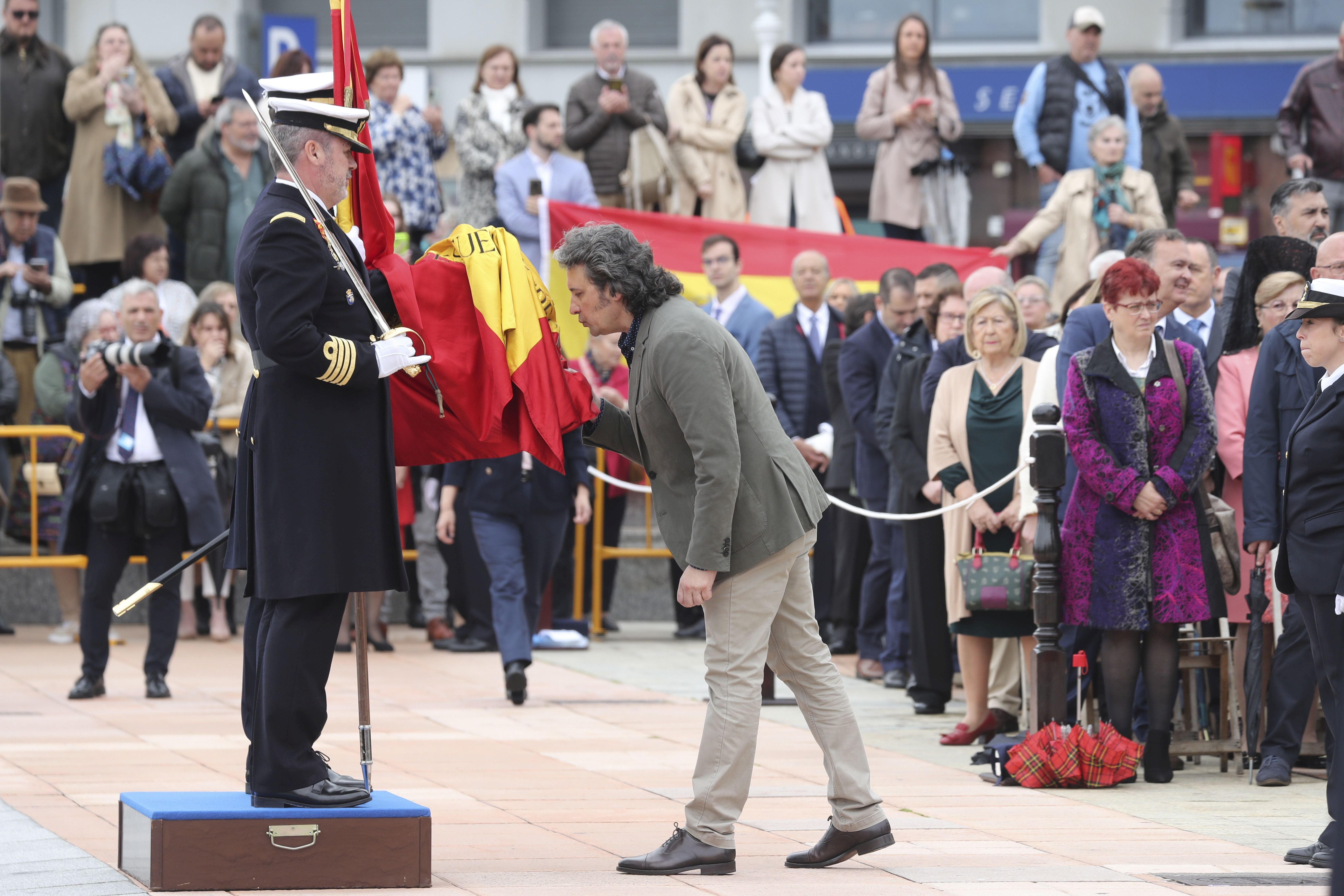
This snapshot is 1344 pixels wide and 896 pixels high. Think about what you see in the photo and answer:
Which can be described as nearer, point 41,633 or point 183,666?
point 183,666

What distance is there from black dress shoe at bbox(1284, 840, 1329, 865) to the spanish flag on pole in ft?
8.88

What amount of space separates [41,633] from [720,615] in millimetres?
8520

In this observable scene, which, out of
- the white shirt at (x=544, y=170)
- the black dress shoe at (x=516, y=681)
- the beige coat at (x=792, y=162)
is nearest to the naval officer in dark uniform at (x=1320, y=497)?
the black dress shoe at (x=516, y=681)

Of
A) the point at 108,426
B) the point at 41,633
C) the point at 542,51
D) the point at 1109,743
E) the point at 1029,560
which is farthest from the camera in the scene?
the point at 542,51

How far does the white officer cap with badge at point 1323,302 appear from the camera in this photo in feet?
20.7

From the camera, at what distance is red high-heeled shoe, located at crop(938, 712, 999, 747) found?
8.95m

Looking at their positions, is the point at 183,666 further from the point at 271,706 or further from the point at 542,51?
the point at 542,51

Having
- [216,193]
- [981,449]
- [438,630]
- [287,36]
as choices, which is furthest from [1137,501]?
[287,36]

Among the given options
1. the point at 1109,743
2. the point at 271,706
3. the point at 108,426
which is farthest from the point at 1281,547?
the point at 108,426

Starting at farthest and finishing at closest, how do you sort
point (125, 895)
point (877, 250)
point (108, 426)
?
1. point (877, 250)
2. point (108, 426)
3. point (125, 895)

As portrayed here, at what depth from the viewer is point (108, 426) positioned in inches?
413

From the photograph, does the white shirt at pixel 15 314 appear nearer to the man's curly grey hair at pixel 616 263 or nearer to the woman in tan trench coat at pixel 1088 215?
the woman in tan trench coat at pixel 1088 215

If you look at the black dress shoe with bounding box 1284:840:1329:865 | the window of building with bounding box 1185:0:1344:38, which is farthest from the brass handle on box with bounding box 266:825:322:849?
the window of building with bounding box 1185:0:1344:38

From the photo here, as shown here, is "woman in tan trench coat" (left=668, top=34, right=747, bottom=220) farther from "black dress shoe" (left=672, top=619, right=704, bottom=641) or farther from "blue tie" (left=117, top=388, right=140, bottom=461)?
"blue tie" (left=117, top=388, right=140, bottom=461)
